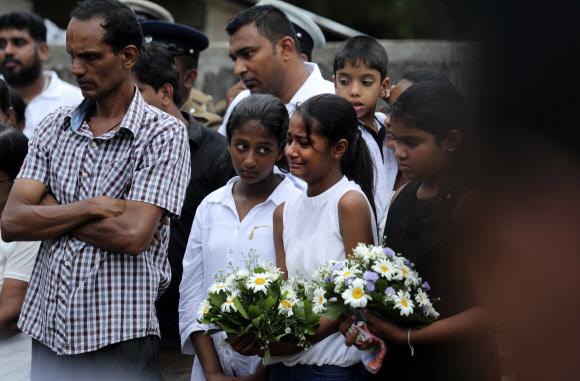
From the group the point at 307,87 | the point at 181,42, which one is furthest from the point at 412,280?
the point at 181,42

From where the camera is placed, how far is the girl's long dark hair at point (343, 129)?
11.5 ft

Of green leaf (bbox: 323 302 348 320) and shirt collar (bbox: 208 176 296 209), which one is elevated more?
shirt collar (bbox: 208 176 296 209)

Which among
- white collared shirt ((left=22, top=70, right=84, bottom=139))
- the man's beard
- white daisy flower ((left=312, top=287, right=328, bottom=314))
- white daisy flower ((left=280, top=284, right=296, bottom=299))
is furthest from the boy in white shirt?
the man's beard

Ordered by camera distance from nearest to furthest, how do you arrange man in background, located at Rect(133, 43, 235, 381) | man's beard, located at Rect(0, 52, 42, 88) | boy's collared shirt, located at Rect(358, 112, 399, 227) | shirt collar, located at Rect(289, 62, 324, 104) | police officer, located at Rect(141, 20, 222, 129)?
1. boy's collared shirt, located at Rect(358, 112, 399, 227)
2. man in background, located at Rect(133, 43, 235, 381)
3. shirt collar, located at Rect(289, 62, 324, 104)
4. police officer, located at Rect(141, 20, 222, 129)
5. man's beard, located at Rect(0, 52, 42, 88)

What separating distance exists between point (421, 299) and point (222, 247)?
126cm

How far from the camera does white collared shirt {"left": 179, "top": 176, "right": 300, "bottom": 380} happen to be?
148 inches

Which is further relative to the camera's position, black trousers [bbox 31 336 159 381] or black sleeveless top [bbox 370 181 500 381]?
black trousers [bbox 31 336 159 381]

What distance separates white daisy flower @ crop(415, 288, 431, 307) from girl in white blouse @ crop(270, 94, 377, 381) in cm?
45

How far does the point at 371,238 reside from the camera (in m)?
3.30

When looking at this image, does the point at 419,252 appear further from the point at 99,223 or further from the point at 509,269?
the point at 509,269

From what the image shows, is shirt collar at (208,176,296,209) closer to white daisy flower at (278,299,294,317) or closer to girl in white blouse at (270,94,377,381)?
girl in white blouse at (270,94,377,381)

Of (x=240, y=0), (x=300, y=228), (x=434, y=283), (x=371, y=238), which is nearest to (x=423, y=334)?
(x=434, y=283)

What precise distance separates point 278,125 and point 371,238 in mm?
927

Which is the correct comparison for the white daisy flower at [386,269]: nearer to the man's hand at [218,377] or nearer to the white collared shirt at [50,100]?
the man's hand at [218,377]
